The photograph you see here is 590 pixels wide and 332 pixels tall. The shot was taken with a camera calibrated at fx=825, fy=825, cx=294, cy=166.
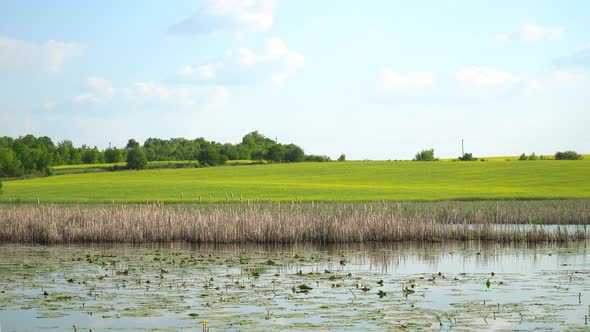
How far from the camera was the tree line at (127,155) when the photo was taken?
312 feet

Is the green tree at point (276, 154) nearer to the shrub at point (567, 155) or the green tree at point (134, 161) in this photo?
the green tree at point (134, 161)

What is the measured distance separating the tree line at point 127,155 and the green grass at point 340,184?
20.0 metres

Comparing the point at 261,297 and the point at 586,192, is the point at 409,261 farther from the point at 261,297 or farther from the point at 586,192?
the point at 586,192

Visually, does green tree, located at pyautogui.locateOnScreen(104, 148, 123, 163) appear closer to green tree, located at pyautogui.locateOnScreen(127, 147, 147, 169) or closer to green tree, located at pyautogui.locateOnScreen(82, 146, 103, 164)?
green tree, located at pyautogui.locateOnScreen(82, 146, 103, 164)

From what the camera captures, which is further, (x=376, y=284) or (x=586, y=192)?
(x=586, y=192)

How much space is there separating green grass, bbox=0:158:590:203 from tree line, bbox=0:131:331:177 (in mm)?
19962

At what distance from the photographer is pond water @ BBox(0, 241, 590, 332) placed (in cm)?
1186

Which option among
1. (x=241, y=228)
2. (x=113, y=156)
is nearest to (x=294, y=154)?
(x=113, y=156)

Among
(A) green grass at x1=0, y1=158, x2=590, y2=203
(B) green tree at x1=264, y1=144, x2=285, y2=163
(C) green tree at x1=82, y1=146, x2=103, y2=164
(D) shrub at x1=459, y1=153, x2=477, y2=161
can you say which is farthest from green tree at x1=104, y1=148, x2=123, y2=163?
(D) shrub at x1=459, y1=153, x2=477, y2=161

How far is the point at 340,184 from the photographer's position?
62.5m

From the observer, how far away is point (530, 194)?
4838cm

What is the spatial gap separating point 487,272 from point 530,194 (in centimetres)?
3204

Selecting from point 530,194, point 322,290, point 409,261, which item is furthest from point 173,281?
point 530,194

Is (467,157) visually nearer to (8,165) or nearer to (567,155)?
(567,155)
